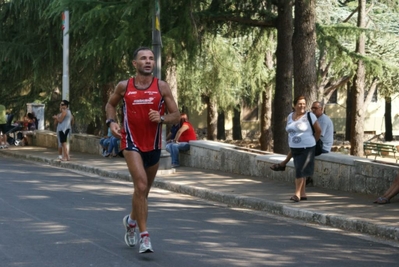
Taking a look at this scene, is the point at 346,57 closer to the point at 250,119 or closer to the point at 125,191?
the point at 125,191

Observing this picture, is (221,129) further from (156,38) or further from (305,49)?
(156,38)

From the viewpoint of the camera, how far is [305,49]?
20.2m

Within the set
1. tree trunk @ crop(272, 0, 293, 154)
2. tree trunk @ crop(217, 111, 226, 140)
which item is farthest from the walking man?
tree trunk @ crop(217, 111, 226, 140)

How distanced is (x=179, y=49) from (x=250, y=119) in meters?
40.2

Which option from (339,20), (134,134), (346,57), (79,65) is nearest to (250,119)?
(339,20)

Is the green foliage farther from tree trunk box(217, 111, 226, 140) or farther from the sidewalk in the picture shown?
tree trunk box(217, 111, 226, 140)

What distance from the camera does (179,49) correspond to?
20.0m

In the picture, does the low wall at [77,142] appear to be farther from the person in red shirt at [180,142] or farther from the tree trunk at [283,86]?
the tree trunk at [283,86]

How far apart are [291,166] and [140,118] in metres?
7.55

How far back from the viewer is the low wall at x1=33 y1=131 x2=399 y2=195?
532 inches

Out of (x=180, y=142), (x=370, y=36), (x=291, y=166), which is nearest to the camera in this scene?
(x=291, y=166)

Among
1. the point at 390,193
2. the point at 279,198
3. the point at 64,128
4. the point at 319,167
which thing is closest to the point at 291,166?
the point at 319,167

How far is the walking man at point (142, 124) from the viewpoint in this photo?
848 centimetres

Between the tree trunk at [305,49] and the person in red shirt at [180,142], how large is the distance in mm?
2670
